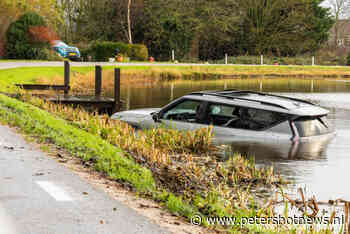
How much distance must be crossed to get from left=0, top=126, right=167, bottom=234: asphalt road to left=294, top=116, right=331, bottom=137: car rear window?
648 centimetres

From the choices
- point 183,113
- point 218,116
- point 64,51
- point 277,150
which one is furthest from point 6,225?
point 64,51

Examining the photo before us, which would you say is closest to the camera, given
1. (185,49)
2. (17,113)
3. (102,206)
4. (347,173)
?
(102,206)

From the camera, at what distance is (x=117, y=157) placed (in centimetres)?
959

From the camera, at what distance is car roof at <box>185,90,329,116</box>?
13.4m

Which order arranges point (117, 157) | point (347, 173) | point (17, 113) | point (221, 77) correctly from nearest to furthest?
point (117, 157)
point (347, 173)
point (17, 113)
point (221, 77)

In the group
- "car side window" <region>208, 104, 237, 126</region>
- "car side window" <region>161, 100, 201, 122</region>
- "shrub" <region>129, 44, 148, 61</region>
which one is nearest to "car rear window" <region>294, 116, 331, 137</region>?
"car side window" <region>208, 104, 237, 126</region>

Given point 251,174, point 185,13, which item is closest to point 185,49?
point 185,13

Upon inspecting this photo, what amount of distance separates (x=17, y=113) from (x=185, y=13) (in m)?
48.5

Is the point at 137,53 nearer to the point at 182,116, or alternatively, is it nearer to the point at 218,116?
the point at 182,116

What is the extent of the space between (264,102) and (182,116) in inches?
81.4

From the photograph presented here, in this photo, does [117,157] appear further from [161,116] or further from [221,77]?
[221,77]

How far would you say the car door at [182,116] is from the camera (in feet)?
46.7

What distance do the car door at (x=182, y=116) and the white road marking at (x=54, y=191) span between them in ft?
23.0

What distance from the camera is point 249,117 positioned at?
14125mm
